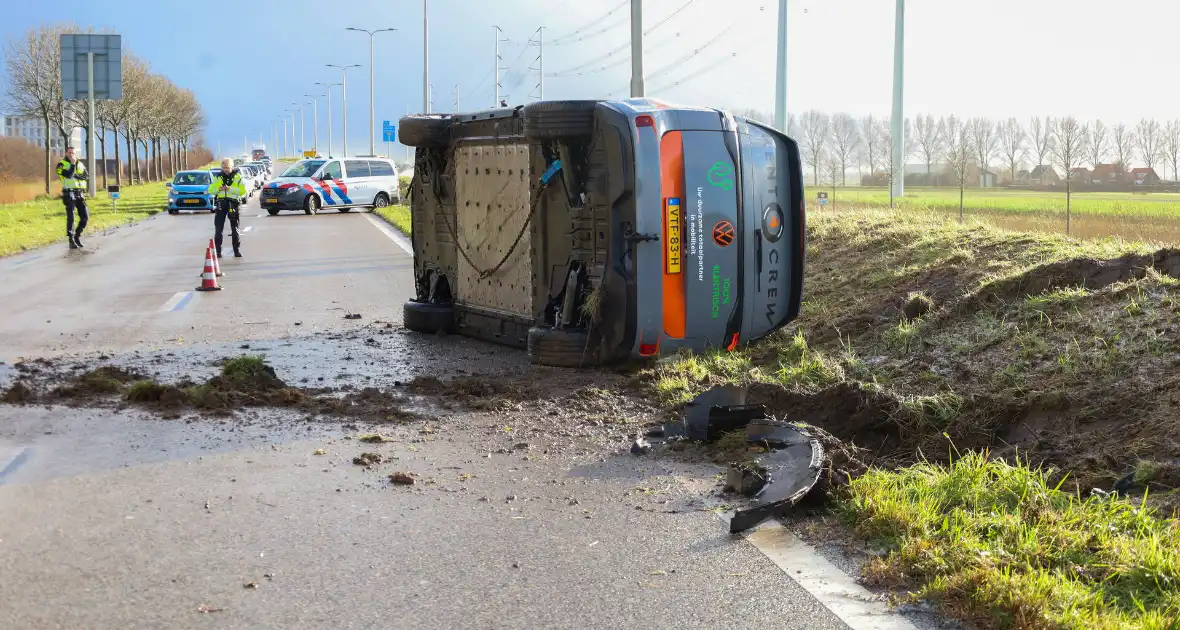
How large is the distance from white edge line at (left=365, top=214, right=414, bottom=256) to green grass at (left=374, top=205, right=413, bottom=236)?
0.60 ft

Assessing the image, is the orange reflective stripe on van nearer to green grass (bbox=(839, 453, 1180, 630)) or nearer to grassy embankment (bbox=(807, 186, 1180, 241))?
green grass (bbox=(839, 453, 1180, 630))

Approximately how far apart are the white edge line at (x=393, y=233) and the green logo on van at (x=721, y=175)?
43.1 ft

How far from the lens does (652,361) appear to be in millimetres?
8977

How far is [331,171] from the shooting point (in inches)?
1554

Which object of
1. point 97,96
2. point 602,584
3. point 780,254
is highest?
point 97,96

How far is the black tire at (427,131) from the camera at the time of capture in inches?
445

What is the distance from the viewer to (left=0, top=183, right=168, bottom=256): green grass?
81.9 ft

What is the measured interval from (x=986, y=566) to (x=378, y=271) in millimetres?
15292

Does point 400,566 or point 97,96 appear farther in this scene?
point 97,96

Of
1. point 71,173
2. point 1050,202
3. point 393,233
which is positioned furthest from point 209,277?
point 1050,202

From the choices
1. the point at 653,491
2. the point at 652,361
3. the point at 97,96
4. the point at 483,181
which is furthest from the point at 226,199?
the point at 97,96

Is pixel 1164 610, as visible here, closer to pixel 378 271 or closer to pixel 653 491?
pixel 653 491

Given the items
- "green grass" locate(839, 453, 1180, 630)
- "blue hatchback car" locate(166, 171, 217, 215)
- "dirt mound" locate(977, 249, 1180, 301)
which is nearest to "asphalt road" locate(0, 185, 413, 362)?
"dirt mound" locate(977, 249, 1180, 301)

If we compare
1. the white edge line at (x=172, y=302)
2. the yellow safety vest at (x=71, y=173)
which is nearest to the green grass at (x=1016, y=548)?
the white edge line at (x=172, y=302)
